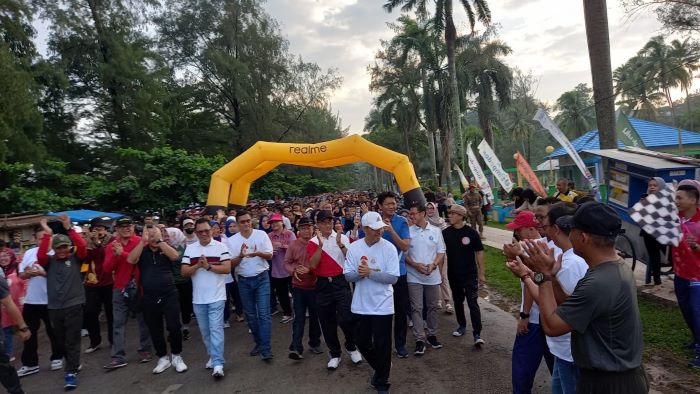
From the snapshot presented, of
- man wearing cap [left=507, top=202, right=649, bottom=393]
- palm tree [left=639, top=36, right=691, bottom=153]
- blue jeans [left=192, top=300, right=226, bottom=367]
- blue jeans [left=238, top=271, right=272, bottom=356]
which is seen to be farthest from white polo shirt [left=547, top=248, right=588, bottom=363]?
palm tree [left=639, top=36, right=691, bottom=153]

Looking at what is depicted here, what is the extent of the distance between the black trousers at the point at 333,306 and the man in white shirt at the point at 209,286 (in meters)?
1.21

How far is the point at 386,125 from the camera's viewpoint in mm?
39750

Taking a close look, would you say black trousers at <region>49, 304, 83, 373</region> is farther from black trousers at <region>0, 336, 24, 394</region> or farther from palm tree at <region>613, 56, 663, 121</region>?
palm tree at <region>613, 56, 663, 121</region>

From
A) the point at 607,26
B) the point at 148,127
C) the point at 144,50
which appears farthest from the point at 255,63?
the point at 607,26

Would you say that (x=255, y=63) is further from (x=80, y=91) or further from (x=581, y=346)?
(x=581, y=346)

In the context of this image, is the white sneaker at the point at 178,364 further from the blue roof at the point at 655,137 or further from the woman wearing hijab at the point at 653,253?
the blue roof at the point at 655,137

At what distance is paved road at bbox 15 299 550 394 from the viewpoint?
4418 millimetres

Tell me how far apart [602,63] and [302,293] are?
8.10m

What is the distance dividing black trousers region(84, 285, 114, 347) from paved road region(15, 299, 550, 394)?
1.34ft

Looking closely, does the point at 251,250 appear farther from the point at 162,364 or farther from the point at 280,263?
the point at 162,364

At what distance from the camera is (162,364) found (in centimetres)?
536

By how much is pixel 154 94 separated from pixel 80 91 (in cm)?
352

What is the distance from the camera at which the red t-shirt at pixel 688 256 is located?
402 cm

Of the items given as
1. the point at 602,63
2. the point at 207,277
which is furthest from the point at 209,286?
the point at 602,63
